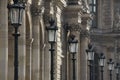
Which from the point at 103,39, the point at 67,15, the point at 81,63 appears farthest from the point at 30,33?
the point at 103,39

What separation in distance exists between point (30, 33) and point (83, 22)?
22404mm

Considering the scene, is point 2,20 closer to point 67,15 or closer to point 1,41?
point 1,41

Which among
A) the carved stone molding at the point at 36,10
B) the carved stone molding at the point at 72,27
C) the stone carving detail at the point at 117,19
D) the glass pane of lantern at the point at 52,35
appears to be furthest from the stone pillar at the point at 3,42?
the stone carving detail at the point at 117,19

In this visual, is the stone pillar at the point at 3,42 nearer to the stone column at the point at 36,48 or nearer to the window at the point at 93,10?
the stone column at the point at 36,48

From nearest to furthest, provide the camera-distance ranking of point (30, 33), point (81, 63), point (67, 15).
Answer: point (30, 33) < point (67, 15) < point (81, 63)

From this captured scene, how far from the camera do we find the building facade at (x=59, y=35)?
36656mm

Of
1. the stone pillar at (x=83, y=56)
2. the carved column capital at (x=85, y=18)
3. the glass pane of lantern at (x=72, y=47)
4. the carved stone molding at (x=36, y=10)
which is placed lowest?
the stone pillar at (x=83, y=56)

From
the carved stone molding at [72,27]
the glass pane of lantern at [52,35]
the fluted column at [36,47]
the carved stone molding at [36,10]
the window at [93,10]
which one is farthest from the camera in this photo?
the window at [93,10]

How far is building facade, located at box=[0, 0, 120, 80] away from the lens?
36656mm

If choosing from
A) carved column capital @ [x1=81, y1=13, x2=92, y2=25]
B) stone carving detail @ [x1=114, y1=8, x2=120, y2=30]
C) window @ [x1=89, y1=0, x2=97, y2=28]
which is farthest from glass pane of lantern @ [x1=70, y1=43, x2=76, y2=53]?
stone carving detail @ [x1=114, y1=8, x2=120, y2=30]

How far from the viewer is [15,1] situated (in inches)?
982

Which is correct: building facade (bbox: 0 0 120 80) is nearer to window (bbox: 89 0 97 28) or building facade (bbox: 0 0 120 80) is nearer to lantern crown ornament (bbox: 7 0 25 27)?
window (bbox: 89 0 97 28)

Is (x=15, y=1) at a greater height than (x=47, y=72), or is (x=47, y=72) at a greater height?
(x=15, y=1)

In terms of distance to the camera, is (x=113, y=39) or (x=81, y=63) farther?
(x=113, y=39)
